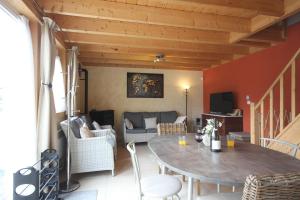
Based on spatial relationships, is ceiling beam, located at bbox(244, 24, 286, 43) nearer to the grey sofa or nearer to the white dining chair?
the white dining chair

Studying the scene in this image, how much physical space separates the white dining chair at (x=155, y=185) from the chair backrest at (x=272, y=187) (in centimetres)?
91

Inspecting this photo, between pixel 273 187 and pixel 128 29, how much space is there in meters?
3.00

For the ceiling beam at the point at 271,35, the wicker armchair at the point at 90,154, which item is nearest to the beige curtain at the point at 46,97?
the wicker armchair at the point at 90,154

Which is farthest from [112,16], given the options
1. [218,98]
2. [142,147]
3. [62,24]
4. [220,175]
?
[218,98]

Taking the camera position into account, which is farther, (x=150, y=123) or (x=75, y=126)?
(x=150, y=123)

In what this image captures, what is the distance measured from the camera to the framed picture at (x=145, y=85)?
6582mm

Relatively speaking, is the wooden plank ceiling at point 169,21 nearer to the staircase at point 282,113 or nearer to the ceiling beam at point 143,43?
the ceiling beam at point 143,43

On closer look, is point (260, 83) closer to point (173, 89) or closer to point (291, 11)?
point (291, 11)

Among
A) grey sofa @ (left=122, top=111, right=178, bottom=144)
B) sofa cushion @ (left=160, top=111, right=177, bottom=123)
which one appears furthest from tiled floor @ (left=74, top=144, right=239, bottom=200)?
sofa cushion @ (left=160, top=111, right=177, bottom=123)

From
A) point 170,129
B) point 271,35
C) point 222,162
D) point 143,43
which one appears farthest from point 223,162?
point 271,35

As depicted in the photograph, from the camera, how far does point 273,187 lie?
96 cm

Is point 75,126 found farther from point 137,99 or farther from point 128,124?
point 137,99

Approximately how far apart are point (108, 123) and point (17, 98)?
3.77 metres

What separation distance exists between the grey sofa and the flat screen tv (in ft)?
A: 4.13
